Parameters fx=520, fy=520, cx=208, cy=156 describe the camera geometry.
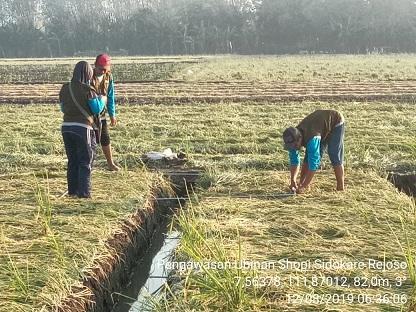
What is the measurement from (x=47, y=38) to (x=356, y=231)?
65.5 m

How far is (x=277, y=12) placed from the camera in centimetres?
5816

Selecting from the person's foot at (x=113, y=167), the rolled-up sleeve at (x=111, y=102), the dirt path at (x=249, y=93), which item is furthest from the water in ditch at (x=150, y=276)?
the dirt path at (x=249, y=93)

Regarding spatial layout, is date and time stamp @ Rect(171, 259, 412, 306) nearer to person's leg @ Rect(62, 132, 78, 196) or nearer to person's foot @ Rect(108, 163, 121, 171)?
person's leg @ Rect(62, 132, 78, 196)

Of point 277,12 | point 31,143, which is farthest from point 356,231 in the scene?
point 277,12

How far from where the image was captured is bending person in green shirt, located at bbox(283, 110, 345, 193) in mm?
4719

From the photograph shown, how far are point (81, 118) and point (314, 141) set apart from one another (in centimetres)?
226

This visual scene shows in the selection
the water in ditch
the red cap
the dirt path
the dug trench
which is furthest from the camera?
the dirt path

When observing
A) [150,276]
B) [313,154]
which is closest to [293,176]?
[313,154]

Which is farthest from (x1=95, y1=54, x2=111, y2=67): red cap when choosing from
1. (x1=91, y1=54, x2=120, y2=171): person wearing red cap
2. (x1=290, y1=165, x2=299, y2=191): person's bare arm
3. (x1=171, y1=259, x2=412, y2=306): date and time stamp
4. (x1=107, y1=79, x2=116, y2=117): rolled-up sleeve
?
(x1=171, y1=259, x2=412, y2=306): date and time stamp

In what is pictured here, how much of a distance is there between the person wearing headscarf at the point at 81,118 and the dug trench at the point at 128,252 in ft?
2.32

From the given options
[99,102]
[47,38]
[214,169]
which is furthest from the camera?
[47,38]

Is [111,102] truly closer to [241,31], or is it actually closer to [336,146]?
[336,146]

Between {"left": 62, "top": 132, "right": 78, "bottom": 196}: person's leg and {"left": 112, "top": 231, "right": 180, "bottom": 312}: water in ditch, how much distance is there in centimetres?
99

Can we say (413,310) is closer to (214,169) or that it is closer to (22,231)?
(22,231)
